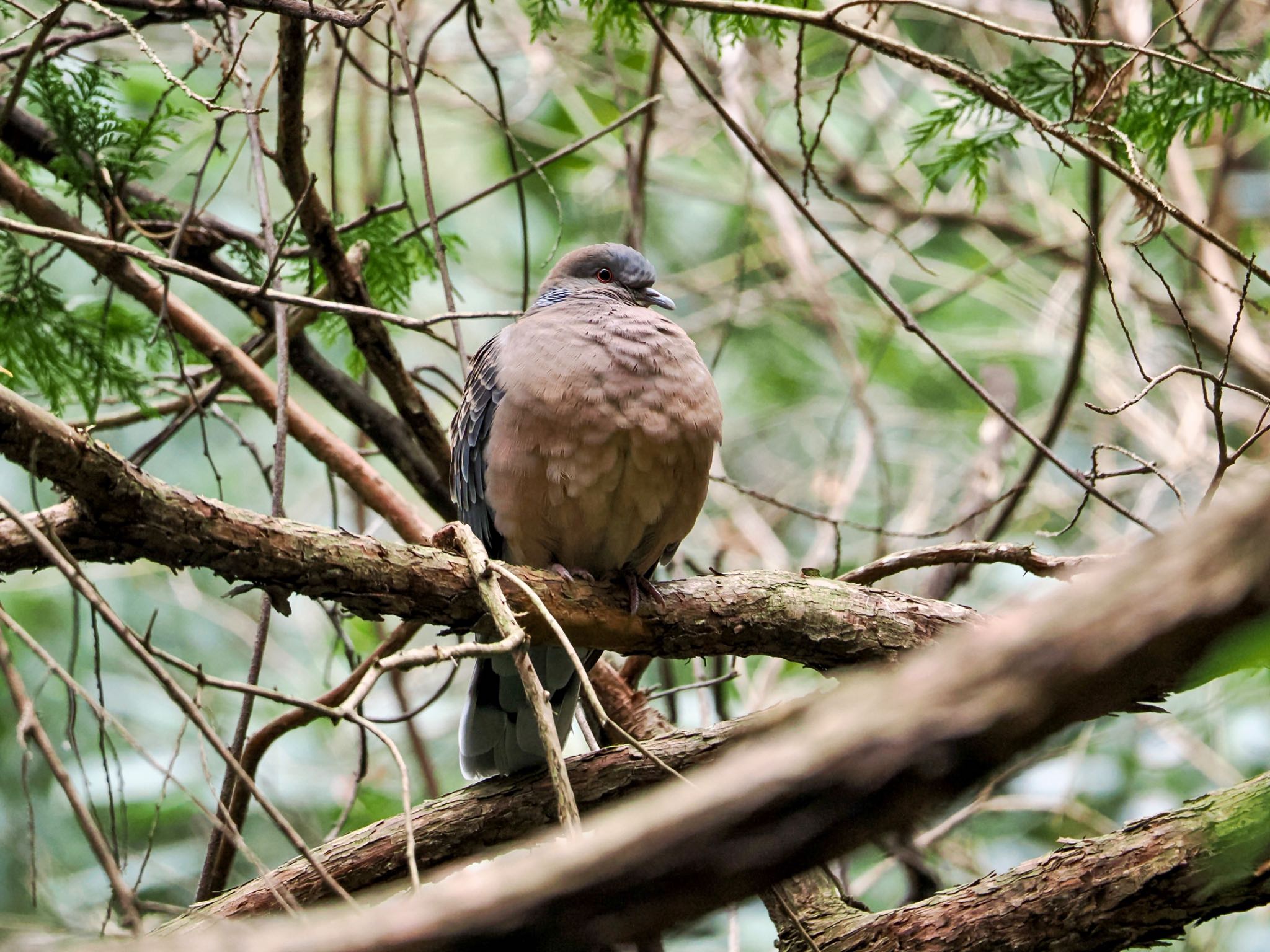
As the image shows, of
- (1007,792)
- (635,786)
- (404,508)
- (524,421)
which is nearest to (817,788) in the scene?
(635,786)

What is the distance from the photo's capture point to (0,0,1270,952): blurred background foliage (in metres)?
5.70

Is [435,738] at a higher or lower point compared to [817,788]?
higher

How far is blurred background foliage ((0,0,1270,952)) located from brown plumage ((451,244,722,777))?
0.72m

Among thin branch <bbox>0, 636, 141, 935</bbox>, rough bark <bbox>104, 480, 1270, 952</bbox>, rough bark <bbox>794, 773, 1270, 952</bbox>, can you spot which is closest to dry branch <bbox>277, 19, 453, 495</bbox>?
thin branch <bbox>0, 636, 141, 935</bbox>

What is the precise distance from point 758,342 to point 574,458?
233 inches

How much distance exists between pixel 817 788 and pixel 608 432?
8.19 feet

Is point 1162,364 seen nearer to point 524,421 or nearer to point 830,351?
point 830,351

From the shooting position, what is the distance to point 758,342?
922cm

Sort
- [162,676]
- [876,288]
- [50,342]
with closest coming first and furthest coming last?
1. [162,676]
2. [876,288]
3. [50,342]

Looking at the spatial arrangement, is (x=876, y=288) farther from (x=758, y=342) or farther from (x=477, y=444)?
(x=758, y=342)

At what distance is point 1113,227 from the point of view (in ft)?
24.3

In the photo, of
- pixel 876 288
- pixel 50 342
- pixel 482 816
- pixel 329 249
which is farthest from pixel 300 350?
pixel 876 288

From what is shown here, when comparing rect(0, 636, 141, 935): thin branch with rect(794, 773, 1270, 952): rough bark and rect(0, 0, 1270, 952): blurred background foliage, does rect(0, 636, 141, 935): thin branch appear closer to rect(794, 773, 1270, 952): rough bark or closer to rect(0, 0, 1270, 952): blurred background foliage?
rect(794, 773, 1270, 952): rough bark

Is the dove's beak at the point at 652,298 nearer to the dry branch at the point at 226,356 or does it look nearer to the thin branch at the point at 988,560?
the dry branch at the point at 226,356
